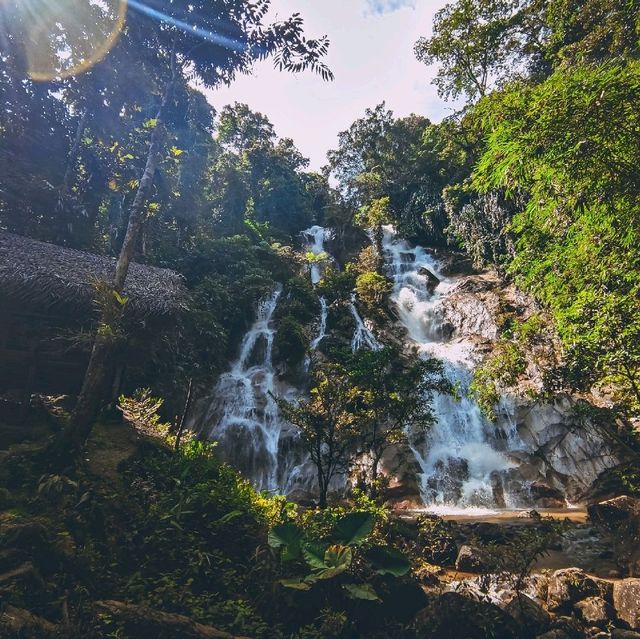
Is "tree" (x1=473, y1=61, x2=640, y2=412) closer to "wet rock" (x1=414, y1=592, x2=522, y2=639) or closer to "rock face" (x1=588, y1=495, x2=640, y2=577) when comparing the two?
"rock face" (x1=588, y1=495, x2=640, y2=577)

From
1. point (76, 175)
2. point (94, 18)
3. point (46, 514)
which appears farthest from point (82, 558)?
point (94, 18)

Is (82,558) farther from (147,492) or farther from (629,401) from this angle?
(629,401)

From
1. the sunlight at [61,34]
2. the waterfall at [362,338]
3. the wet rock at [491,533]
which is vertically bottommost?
the wet rock at [491,533]

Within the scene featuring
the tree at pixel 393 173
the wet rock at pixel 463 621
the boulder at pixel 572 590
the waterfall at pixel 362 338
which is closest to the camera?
the wet rock at pixel 463 621

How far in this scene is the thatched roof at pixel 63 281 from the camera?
910 centimetres

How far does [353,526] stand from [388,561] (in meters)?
0.63

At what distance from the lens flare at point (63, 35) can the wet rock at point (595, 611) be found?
2061cm

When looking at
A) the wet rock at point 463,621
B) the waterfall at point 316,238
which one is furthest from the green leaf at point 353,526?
the waterfall at point 316,238

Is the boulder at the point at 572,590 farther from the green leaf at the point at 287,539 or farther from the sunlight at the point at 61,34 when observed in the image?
the sunlight at the point at 61,34

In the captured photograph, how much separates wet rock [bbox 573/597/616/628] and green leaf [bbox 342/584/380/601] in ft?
10.5

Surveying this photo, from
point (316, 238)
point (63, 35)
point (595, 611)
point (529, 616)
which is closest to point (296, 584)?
point (529, 616)

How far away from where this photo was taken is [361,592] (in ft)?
15.4

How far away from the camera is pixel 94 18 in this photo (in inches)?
622

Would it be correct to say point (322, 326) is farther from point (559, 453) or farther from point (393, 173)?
point (393, 173)
